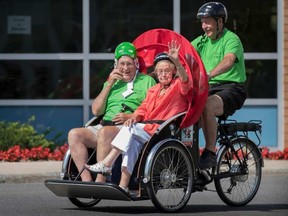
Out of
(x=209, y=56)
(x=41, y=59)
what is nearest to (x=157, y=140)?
(x=209, y=56)

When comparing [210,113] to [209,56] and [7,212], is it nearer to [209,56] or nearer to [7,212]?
[209,56]

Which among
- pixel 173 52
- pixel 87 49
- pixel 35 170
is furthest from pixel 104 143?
pixel 87 49

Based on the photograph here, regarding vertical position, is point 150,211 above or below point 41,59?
below

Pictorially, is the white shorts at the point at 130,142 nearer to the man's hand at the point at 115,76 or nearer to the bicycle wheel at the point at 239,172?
the man's hand at the point at 115,76

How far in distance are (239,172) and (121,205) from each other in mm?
1179

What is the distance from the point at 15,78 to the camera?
60.7 ft

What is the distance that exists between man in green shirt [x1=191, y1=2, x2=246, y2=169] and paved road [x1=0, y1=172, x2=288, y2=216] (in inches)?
21.9

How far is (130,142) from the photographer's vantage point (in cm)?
1062

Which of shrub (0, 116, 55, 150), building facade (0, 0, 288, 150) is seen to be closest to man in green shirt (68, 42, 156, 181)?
shrub (0, 116, 55, 150)

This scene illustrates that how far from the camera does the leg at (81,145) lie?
10.9 metres

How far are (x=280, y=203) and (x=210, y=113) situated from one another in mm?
1424

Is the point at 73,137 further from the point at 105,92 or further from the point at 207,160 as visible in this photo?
the point at 207,160

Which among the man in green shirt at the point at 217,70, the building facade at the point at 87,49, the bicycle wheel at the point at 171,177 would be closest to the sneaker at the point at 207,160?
the man in green shirt at the point at 217,70

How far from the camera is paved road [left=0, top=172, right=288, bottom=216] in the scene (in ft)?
36.2
